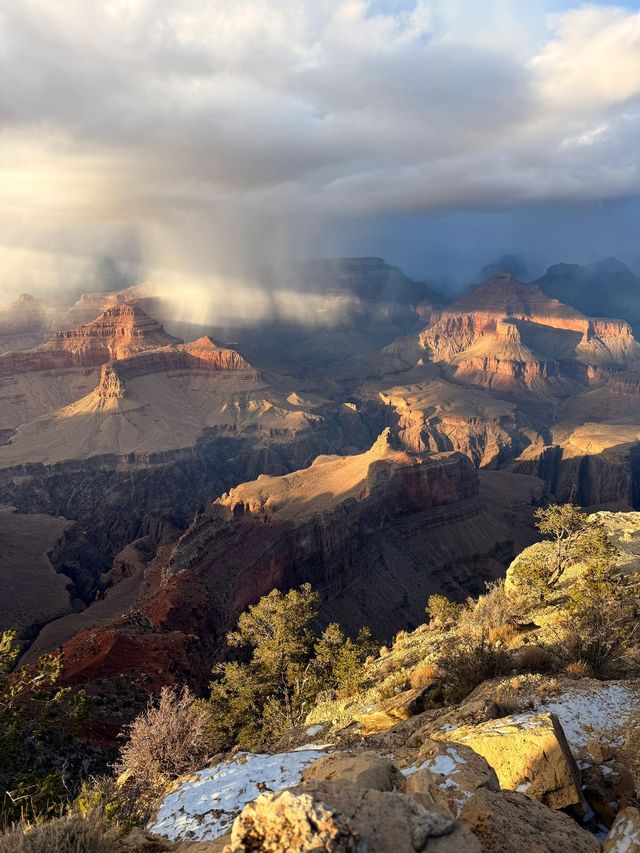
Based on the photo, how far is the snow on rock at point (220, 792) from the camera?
1032cm

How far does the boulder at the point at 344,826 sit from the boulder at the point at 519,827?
3.77 feet

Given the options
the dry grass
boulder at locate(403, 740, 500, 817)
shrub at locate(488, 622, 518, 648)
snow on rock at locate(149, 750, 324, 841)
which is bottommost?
shrub at locate(488, 622, 518, 648)

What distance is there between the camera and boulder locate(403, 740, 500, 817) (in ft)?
25.5

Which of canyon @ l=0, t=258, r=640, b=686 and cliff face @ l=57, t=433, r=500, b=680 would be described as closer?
cliff face @ l=57, t=433, r=500, b=680

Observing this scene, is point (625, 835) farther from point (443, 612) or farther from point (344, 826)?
point (443, 612)

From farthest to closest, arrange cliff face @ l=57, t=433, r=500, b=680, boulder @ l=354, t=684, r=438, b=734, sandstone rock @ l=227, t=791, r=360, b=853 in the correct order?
cliff face @ l=57, t=433, r=500, b=680
boulder @ l=354, t=684, r=438, b=734
sandstone rock @ l=227, t=791, r=360, b=853

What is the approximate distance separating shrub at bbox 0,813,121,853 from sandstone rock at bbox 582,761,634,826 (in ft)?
23.4

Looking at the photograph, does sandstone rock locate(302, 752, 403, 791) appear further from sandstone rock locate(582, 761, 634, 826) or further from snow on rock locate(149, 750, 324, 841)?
sandstone rock locate(582, 761, 634, 826)

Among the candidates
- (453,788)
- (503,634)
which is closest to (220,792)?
(453,788)

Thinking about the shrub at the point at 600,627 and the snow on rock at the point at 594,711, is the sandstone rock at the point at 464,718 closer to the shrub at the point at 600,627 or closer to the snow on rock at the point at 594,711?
the snow on rock at the point at 594,711

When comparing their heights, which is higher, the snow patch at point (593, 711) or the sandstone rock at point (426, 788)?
the sandstone rock at point (426, 788)

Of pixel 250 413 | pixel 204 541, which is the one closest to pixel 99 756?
pixel 204 541

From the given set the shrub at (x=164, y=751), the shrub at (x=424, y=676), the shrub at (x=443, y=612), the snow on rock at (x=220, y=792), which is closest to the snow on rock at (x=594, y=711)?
the snow on rock at (x=220, y=792)

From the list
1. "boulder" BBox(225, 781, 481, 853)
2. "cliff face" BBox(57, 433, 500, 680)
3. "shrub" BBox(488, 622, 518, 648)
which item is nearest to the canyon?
"cliff face" BBox(57, 433, 500, 680)
